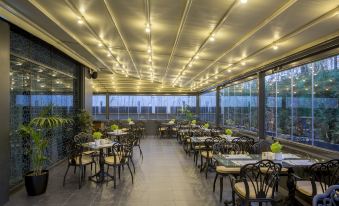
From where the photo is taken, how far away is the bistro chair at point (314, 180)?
3.37 meters

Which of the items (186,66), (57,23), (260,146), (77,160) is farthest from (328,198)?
(186,66)

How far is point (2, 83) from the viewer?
13.5 feet

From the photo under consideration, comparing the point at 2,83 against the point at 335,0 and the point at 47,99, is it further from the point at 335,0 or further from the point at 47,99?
the point at 335,0

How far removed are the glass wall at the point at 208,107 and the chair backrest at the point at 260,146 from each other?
6535mm

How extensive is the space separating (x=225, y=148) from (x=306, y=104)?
1909 mm

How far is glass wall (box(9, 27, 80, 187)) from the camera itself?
16.0ft

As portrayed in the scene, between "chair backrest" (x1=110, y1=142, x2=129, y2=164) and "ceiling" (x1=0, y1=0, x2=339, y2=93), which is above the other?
"ceiling" (x1=0, y1=0, x2=339, y2=93)

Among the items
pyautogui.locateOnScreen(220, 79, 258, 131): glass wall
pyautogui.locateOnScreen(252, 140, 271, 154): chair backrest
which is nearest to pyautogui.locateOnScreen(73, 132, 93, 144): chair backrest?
pyautogui.locateOnScreen(252, 140, 271, 154): chair backrest

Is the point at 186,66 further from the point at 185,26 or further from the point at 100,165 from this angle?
the point at 100,165

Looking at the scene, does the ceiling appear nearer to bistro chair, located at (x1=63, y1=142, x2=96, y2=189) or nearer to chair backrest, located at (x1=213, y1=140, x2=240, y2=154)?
chair backrest, located at (x1=213, y1=140, x2=240, y2=154)

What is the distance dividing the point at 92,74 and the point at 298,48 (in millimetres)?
7426

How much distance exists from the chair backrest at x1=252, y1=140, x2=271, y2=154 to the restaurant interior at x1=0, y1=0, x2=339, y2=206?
78mm

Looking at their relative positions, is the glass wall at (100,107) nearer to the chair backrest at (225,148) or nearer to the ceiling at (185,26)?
the ceiling at (185,26)

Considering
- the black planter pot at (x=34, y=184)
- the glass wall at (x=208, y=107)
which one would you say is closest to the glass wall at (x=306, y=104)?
the black planter pot at (x=34, y=184)
